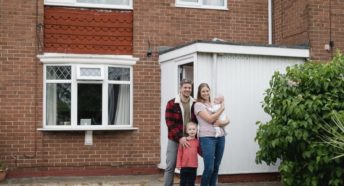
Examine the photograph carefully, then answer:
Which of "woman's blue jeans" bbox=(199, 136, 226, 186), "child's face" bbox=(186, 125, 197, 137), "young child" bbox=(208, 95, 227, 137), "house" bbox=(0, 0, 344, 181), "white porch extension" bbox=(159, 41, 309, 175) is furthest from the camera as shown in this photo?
"house" bbox=(0, 0, 344, 181)

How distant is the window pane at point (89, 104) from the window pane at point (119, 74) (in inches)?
15.3

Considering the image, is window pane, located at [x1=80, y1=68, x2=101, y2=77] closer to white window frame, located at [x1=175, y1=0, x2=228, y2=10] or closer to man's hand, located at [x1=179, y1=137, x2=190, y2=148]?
white window frame, located at [x1=175, y1=0, x2=228, y2=10]

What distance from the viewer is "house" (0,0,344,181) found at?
11.3 m

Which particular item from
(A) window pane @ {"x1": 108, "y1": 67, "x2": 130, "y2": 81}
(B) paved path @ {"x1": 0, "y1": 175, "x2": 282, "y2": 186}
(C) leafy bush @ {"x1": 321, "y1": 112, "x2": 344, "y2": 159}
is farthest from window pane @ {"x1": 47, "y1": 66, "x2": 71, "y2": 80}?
A: (C) leafy bush @ {"x1": 321, "y1": 112, "x2": 344, "y2": 159}

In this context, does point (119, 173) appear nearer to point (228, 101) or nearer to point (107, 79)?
point (107, 79)

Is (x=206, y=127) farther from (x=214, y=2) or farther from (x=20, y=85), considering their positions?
(x=214, y=2)

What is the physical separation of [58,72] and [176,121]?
180 inches

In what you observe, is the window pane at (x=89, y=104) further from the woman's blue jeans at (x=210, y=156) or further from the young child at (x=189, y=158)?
the young child at (x=189, y=158)

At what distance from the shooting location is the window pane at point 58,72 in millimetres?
11516

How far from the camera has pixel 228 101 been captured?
1024cm

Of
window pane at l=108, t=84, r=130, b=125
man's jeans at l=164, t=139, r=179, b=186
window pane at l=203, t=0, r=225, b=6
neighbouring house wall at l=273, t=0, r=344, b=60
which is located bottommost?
man's jeans at l=164, t=139, r=179, b=186

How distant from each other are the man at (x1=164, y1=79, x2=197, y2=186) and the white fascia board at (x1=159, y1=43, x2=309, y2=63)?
214 centimetres

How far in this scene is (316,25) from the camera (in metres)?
11.4

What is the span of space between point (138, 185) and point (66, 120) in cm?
240
